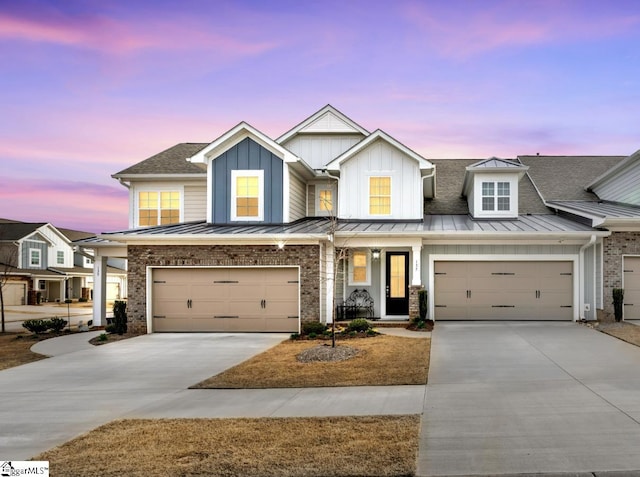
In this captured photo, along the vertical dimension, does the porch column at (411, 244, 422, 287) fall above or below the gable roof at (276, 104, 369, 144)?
below

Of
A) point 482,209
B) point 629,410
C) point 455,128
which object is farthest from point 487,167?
point 629,410

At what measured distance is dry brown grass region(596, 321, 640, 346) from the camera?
48.6ft

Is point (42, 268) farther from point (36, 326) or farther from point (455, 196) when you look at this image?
point (455, 196)

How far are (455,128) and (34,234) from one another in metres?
37.2

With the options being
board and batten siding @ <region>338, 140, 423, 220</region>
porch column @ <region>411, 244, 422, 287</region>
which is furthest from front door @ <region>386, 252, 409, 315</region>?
board and batten siding @ <region>338, 140, 423, 220</region>

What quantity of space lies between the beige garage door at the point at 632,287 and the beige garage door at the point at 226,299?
1110cm

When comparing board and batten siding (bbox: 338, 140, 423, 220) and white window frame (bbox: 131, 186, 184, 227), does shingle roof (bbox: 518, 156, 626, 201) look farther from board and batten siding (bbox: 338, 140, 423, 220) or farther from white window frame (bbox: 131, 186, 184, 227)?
white window frame (bbox: 131, 186, 184, 227)

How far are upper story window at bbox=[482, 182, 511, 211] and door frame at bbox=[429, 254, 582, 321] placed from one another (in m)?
2.65

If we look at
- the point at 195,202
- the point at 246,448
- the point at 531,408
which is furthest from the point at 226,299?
the point at 246,448

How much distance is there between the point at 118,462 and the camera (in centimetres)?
636

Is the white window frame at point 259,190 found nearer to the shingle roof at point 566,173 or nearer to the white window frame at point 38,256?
the shingle roof at point 566,173

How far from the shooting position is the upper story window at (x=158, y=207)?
77.7 ft

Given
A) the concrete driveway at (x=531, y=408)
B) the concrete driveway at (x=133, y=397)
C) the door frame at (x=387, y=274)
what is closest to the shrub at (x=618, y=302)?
the concrete driveway at (x=531, y=408)

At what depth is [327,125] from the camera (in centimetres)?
2364
